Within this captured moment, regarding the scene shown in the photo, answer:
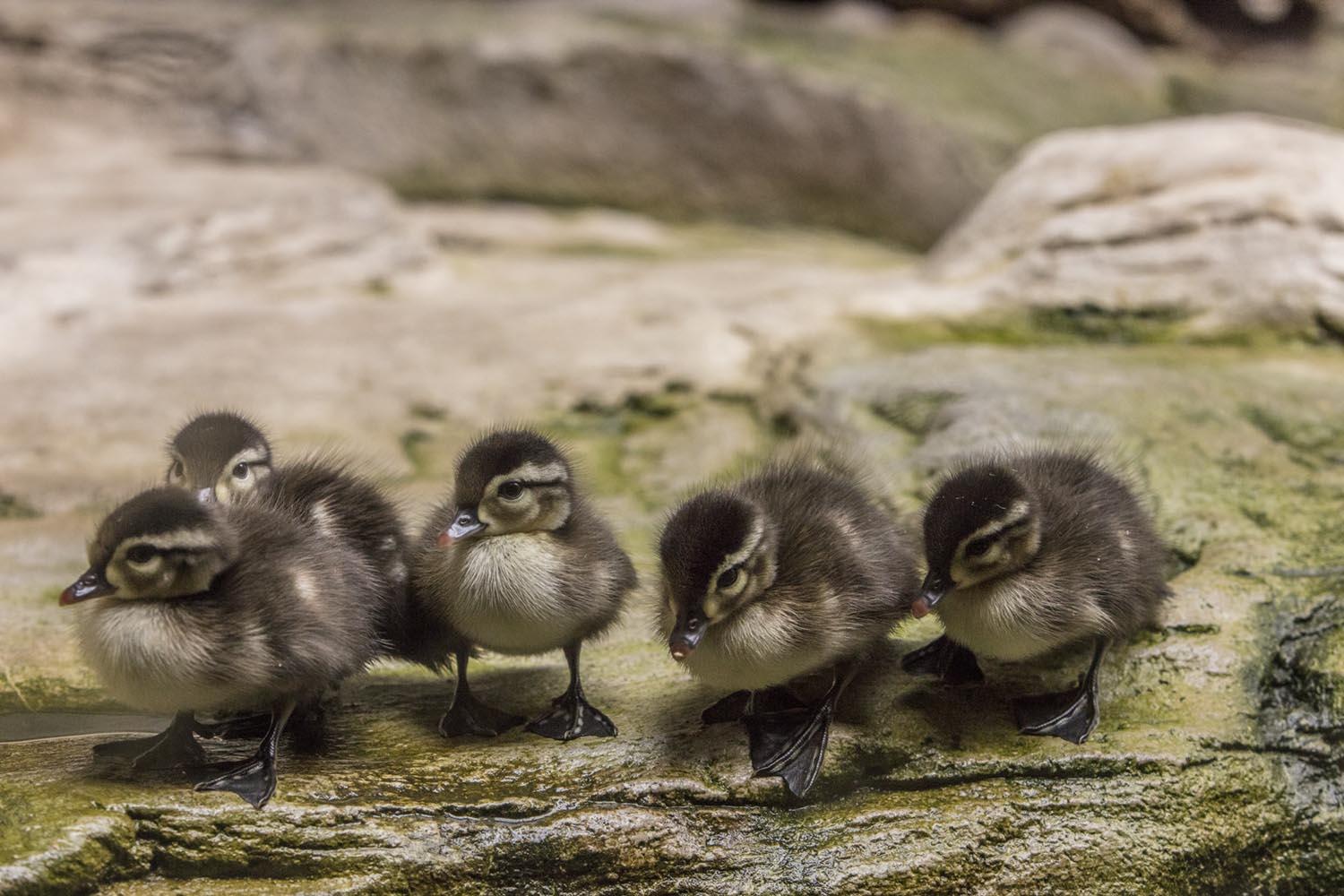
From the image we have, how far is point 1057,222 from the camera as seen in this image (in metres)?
5.86

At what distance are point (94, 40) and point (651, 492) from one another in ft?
21.4

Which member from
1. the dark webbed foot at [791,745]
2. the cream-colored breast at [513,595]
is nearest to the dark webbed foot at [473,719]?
the cream-colored breast at [513,595]

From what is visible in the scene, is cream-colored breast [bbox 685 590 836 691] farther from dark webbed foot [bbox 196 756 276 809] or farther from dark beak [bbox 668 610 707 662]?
dark webbed foot [bbox 196 756 276 809]

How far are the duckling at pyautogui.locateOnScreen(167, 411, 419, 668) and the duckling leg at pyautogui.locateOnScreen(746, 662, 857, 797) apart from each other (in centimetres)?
91

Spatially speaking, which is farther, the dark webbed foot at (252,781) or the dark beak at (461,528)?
the dark beak at (461,528)

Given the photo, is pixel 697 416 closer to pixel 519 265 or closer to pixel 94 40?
pixel 519 265

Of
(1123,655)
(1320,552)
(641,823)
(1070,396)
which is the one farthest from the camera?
(1070,396)

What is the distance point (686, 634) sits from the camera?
292 cm

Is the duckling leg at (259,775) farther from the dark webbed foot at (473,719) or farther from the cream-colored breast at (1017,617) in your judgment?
the cream-colored breast at (1017,617)

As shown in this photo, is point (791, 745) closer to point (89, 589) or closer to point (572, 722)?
point (572, 722)

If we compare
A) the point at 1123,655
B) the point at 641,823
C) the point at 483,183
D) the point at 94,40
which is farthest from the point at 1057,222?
the point at 94,40

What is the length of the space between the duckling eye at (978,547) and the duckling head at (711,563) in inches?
18.0

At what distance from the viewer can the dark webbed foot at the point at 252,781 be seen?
2.78 meters

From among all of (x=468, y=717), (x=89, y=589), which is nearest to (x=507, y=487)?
(x=468, y=717)
